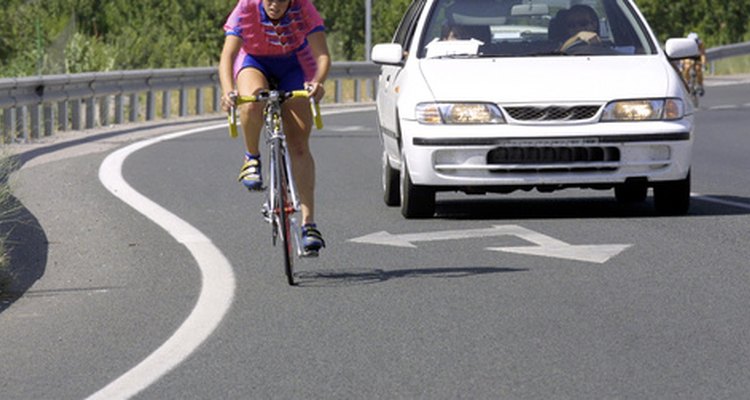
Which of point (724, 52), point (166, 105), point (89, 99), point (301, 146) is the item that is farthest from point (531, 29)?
point (724, 52)

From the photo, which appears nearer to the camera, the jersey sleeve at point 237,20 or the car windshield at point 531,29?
the jersey sleeve at point 237,20

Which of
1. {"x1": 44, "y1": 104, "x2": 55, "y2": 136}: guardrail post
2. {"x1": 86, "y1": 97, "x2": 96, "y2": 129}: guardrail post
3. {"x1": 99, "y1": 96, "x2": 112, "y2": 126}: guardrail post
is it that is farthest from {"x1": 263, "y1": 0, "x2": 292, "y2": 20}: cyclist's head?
{"x1": 99, "y1": 96, "x2": 112, "y2": 126}: guardrail post

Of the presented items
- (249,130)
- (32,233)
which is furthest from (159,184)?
(249,130)

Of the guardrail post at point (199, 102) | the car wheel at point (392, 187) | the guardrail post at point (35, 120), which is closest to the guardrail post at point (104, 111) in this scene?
the guardrail post at point (199, 102)

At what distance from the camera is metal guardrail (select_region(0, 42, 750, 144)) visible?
2238cm

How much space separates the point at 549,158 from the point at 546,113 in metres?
0.29

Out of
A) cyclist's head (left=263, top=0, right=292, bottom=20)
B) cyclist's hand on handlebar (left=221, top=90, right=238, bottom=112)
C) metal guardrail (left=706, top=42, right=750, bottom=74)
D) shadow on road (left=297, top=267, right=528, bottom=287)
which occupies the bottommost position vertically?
metal guardrail (left=706, top=42, right=750, bottom=74)

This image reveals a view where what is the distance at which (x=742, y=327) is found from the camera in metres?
8.05

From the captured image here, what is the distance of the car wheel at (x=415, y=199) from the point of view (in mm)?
12773

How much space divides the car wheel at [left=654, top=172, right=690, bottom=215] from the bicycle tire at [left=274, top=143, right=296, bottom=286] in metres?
3.83

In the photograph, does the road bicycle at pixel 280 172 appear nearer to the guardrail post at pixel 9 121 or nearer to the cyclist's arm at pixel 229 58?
the cyclist's arm at pixel 229 58

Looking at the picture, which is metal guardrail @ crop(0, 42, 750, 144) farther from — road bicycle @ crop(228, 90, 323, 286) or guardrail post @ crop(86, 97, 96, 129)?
road bicycle @ crop(228, 90, 323, 286)

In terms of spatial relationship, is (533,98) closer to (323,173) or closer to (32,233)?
(32,233)

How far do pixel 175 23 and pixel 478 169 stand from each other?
126ft
